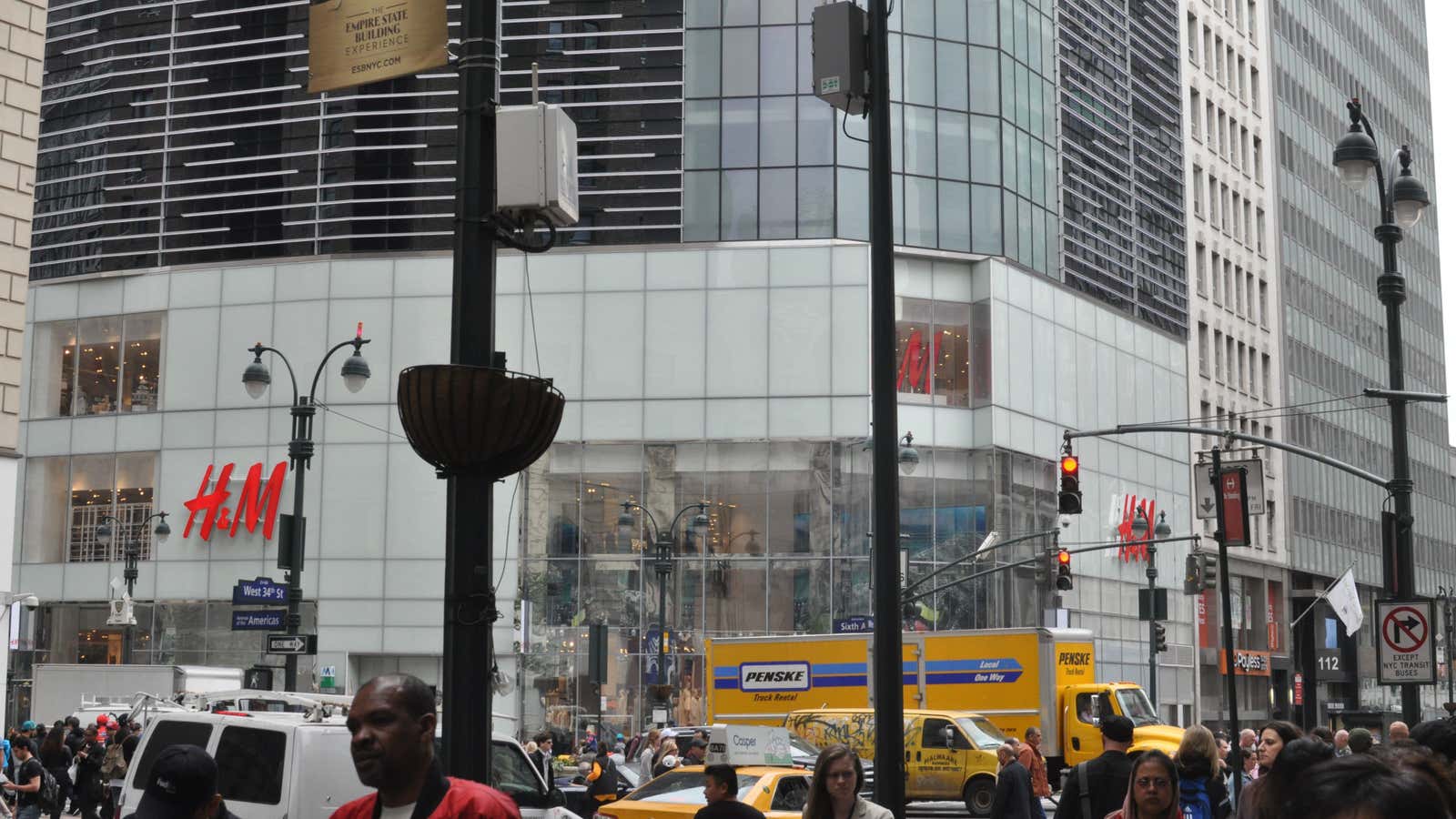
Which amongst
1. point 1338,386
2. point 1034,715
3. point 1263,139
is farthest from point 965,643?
point 1338,386

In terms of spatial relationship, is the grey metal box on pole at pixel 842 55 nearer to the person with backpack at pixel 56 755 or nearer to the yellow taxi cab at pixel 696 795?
the yellow taxi cab at pixel 696 795

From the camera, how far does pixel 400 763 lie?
184 inches

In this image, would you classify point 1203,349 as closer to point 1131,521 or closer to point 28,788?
point 1131,521

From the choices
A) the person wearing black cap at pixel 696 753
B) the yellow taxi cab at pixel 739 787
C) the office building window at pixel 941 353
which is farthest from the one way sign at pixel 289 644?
the office building window at pixel 941 353

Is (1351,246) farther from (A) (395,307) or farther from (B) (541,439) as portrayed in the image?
(B) (541,439)

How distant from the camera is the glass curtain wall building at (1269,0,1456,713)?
8919 centimetres

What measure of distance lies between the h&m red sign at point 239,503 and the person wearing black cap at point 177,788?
52.8 m

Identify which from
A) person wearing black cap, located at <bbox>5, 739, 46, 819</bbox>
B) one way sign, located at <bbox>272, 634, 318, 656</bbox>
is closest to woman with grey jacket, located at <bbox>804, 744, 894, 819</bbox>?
person wearing black cap, located at <bbox>5, 739, 46, 819</bbox>

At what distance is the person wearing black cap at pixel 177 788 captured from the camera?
232 inches

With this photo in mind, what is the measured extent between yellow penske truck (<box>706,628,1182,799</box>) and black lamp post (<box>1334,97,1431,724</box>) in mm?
14978

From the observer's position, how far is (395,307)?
57.2 m

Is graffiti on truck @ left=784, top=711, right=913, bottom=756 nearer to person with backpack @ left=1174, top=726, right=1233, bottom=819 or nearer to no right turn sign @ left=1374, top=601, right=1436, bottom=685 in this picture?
no right turn sign @ left=1374, top=601, right=1436, bottom=685

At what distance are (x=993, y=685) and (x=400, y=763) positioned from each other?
107ft

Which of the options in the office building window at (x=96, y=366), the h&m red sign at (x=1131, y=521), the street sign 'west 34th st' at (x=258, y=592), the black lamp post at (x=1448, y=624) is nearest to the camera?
the street sign 'west 34th st' at (x=258, y=592)
